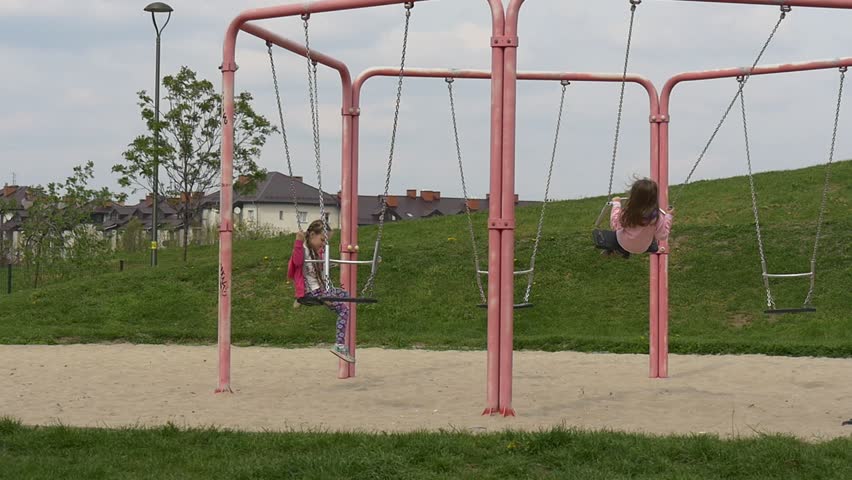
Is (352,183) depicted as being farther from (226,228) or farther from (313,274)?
(226,228)

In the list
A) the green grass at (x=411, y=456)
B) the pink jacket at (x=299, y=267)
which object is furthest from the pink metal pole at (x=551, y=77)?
the green grass at (x=411, y=456)

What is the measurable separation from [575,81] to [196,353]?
5.80m

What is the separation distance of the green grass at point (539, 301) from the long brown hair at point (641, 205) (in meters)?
4.88

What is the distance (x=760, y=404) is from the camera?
8.89m

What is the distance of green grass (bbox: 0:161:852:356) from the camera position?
14.7 metres

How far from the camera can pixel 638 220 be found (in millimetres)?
8938

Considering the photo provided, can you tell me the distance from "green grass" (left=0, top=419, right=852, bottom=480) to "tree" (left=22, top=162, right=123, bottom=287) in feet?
64.0

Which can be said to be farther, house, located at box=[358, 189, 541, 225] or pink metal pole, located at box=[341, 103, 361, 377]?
house, located at box=[358, 189, 541, 225]

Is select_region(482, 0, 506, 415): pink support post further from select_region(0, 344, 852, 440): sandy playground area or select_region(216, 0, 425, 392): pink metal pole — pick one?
select_region(216, 0, 425, 392): pink metal pole

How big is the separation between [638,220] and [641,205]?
0.46 ft

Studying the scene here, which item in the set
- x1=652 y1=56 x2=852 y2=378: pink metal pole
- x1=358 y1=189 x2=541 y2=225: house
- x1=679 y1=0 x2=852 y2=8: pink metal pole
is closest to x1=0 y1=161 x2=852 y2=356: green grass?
x1=652 y1=56 x2=852 y2=378: pink metal pole

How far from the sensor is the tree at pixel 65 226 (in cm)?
2564

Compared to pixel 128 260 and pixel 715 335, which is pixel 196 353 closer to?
pixel 715 335

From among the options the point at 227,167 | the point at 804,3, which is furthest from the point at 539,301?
the point at 804,3
